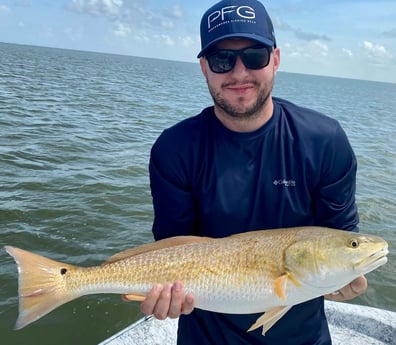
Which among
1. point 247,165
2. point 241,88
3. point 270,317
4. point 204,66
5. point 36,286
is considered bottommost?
point 270,317

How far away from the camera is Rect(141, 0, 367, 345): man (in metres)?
2.80

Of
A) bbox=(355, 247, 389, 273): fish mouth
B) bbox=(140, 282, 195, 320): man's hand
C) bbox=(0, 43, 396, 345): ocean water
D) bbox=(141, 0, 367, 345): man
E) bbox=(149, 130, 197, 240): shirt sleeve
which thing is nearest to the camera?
bbox=(355, 247, 389, 273): fish mouth

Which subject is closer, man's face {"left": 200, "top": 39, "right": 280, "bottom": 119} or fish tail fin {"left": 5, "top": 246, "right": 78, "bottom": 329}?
fish tail fin {"left": 5, "top": 246, "right": 78, "bottom": 329}

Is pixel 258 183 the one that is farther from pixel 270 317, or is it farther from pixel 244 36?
pixel 244 36

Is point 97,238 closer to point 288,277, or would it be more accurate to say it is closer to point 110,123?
point 288,277

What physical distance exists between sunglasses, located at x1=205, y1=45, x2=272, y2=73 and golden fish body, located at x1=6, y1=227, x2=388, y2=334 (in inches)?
42.0

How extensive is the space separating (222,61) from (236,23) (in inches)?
9.8

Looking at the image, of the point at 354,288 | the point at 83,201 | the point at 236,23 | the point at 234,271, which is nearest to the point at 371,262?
the point at 354,288

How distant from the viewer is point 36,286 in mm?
2762

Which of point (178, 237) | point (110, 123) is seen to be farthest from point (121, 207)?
point (110, 123)

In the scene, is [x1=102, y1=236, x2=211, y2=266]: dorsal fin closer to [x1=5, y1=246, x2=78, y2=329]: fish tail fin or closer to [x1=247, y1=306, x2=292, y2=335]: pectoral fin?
[x1=5, y1=246, x2=78, y2=329]: fish tail fin

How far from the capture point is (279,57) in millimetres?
3104

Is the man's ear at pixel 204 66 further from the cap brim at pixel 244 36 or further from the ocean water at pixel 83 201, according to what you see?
the ocean water at pixel 83 201

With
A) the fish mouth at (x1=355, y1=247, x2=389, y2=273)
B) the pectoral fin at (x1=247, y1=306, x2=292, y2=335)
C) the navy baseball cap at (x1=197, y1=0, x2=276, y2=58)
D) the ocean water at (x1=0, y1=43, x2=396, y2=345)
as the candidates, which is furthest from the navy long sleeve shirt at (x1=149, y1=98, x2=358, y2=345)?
the ocean water at (x1=0, y1=43, x2=396, y2=345)
